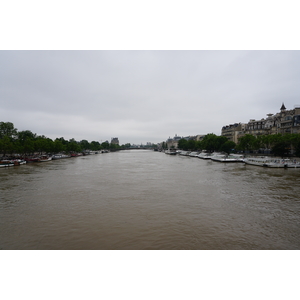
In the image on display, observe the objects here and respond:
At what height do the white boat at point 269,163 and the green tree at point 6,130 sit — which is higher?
the green tree at point 6,130

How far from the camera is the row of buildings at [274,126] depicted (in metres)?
68.2

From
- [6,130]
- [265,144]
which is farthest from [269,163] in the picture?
[6,130]

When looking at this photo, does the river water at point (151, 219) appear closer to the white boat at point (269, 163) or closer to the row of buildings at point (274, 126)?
the white boat at point (269, 163)

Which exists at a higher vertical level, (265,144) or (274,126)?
(274,126)

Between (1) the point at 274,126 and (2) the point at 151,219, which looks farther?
(1) the point at 274,126

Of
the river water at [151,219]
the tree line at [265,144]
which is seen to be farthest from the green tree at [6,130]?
the tree line at [265,144]

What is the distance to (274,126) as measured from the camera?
3275 inches

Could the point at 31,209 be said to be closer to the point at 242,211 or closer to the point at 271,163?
the point at 242,211

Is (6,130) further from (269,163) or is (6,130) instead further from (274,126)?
(274,126)

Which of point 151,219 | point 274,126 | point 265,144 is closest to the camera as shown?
point 151,219

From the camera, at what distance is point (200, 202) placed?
15422 mm

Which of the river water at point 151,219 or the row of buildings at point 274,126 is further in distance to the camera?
the row of buildings at point 274,126

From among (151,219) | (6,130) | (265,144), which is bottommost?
(151,219)

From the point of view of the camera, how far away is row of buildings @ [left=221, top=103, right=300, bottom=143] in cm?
6819
